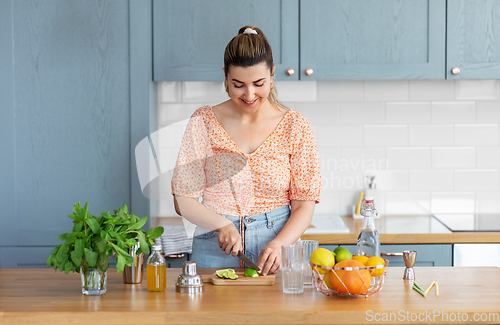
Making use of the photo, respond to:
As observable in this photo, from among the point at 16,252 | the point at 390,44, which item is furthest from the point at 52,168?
the point at 390,44

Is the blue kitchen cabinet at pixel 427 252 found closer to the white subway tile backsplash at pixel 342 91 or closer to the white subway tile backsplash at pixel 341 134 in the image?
the white subway tile backsplash at pixel 341 134

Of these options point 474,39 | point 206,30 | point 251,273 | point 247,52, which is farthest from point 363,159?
point 251,273

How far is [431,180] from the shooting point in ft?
9.60

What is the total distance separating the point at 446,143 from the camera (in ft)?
9.55

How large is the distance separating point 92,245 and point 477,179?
2.31 meters

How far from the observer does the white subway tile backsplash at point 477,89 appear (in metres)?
2.88

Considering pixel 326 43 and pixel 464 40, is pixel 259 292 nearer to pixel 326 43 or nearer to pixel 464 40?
pixel 326 43

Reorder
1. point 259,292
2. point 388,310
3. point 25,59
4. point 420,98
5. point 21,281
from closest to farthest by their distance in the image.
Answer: point 388,310
point 259,292
point 21,281
point 25,59
point 420,98

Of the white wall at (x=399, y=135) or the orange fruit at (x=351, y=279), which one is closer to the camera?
the orange fruit at (x=351, y=279)

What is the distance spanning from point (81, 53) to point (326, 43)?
1172mm

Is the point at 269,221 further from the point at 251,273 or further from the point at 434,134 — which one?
the point at 434,134

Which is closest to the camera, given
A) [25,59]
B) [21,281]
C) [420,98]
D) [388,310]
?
[388,310]

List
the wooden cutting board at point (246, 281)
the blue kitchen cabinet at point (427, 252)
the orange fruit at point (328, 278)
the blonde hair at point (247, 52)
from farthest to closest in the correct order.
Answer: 1. the blue kitchen cabinet at point (427, 252)
2. the blonde hair at point (247, 52)
3. the wooden cutting board at point (246, 281)
4. the orange fruit at point (328, 278)

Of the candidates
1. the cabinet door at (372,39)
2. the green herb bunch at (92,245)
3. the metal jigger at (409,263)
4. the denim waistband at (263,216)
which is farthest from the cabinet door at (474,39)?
the green herb bunch at (92,245)
